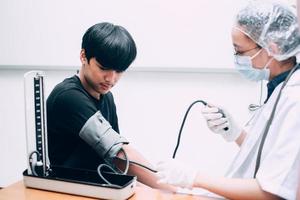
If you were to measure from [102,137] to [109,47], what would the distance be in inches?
15.4

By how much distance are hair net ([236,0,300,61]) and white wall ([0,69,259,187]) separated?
3.05 ft

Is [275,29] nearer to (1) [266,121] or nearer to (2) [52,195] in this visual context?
(1) [266,121]

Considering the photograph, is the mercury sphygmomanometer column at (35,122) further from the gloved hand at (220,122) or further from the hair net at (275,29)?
the hair net at (275,29)

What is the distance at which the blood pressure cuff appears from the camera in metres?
1.21

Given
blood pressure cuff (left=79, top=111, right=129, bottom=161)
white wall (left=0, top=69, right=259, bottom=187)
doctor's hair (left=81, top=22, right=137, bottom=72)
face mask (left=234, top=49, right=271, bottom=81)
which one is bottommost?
white wall (left=0, top=69, right=259, bottom=187)

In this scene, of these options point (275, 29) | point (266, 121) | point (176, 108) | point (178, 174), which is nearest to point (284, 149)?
point (266, 121)

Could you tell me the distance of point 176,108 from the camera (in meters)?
2.27

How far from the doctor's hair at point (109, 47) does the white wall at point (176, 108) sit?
84 cm

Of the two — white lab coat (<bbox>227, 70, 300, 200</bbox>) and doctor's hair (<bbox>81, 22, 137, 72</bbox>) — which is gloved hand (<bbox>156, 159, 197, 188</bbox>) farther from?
doctor's hair (<bbox>81, 22, 137, 72</bbox>)

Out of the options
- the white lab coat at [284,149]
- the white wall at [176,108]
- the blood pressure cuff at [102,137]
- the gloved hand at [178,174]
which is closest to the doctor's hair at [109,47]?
the blood pressure cuff at [102,137]

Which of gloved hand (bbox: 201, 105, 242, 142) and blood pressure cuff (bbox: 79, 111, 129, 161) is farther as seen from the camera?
gloved hand (bbox: 201, 105, 242, 142)

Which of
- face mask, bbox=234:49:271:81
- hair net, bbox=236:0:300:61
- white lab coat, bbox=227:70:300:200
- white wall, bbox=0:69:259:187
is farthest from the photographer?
white wall, bbox=0:69:259:187

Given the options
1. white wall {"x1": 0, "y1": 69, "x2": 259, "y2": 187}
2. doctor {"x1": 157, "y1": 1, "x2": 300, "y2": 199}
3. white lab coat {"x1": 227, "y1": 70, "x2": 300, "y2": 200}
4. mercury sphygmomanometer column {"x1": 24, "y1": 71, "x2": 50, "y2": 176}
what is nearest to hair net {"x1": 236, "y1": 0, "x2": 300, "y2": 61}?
doctor {"x1": 157, "y1": 1, "x2": 300, "y2": 199}

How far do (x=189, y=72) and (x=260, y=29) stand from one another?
101 centimetres
